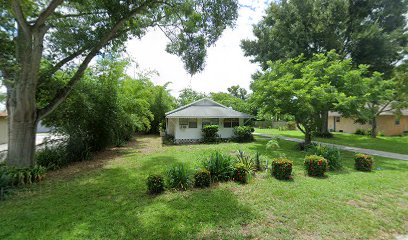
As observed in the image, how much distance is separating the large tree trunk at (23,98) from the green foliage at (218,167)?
22.3ft

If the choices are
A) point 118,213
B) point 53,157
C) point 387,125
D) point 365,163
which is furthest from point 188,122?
point 387,125

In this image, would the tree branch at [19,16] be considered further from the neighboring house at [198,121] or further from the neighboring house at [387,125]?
the neighboring house at [387,125]

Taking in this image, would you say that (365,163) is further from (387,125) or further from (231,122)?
(387,125)

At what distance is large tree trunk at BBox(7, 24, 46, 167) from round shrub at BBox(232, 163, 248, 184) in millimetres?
7747

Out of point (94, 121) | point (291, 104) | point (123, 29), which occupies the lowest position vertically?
point (94, 121)

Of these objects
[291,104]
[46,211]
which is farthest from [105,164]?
[291,104]

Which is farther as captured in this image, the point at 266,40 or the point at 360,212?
the point at 266,40

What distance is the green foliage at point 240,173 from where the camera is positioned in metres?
6.99

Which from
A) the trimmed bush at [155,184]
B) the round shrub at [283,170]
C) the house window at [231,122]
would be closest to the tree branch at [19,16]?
the trimmed bush at [155,184]

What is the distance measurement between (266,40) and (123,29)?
1682cm

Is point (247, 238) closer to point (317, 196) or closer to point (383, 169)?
point (317, 196)

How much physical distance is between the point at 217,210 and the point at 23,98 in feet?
26.0

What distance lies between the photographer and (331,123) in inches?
1212

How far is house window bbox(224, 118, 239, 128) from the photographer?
1911cm
